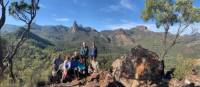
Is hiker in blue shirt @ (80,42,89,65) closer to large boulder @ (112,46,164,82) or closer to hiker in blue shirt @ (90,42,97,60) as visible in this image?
hiker in blue shirt @ (90,42,97,60)

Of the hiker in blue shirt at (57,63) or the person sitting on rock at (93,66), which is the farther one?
the person sitting on rock at (93,66)

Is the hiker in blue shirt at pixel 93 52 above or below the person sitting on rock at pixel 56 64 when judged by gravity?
above

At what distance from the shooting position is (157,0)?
34938 mm

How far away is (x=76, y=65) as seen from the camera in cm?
2117

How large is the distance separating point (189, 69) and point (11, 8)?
40.0 ft

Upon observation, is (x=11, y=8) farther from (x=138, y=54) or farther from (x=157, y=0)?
(x=157, y=0)

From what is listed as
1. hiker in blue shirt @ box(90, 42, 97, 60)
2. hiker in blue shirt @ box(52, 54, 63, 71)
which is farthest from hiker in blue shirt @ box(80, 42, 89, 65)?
hiker in blue shirt @ box(52, 54, 63, 71)

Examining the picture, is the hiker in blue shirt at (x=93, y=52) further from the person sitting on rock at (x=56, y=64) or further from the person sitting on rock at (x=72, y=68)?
the person sitting on rock at (x=56, y=64)

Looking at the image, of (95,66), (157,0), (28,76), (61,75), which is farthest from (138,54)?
(157,0)

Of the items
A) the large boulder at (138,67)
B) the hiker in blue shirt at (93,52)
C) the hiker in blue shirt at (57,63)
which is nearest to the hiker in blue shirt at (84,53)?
the hiker in blue shirt at (93,52)

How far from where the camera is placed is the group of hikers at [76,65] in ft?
68.8

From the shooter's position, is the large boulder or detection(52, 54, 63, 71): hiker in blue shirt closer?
the large boulder

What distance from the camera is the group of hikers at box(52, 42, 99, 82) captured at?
826 inches

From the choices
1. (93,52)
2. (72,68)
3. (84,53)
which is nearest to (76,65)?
(72,68)
